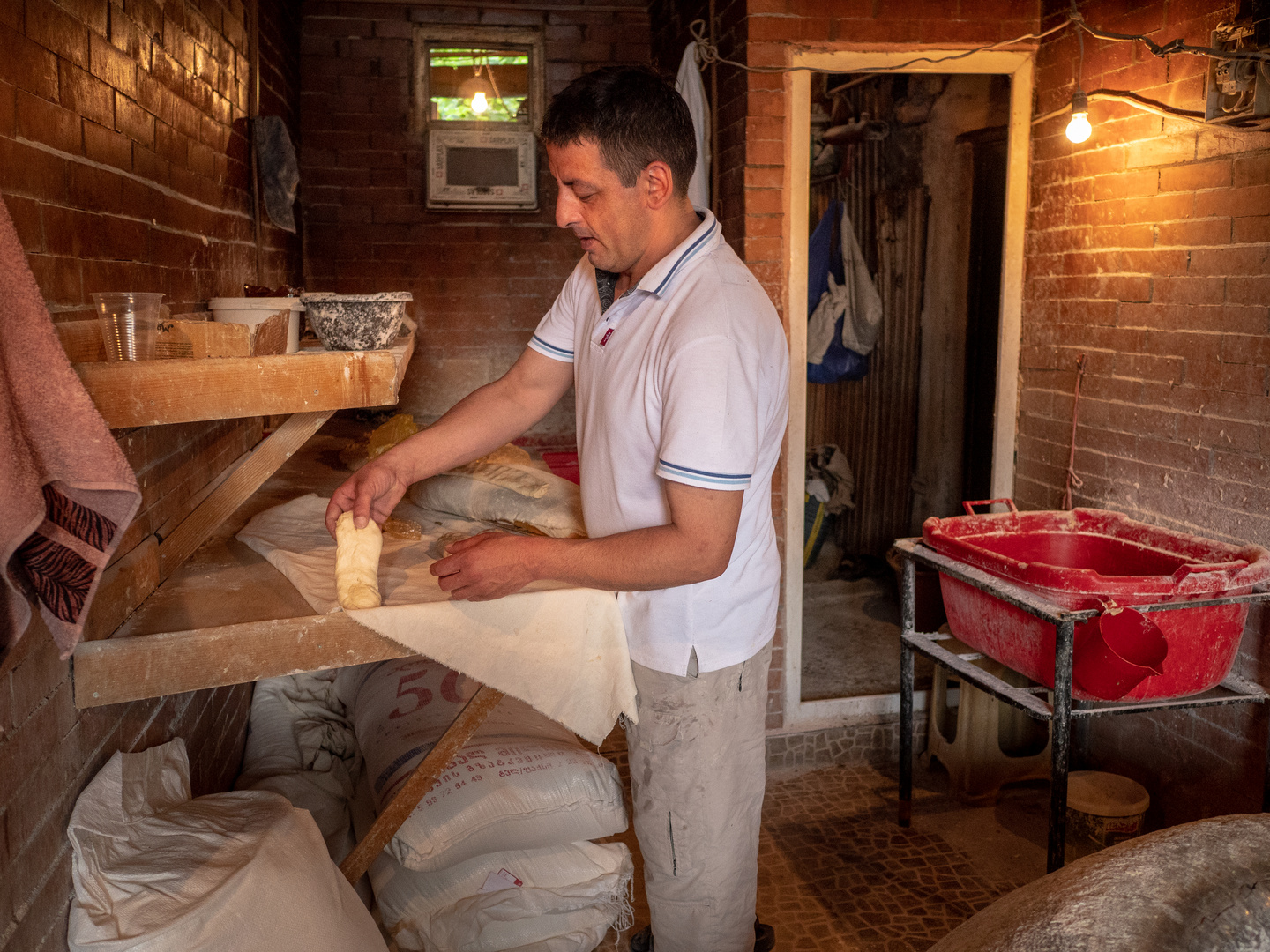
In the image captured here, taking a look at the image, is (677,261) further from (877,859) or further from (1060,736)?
(877,859)

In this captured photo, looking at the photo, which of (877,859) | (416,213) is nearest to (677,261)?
(877,859)

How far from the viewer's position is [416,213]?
464cm

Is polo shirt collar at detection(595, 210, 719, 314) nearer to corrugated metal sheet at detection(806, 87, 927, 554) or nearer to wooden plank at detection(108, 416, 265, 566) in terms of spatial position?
wooden plank at detection(108, 416, 265, 566)

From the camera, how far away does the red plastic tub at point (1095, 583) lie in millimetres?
2453

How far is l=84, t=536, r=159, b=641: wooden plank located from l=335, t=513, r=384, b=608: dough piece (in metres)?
0.37

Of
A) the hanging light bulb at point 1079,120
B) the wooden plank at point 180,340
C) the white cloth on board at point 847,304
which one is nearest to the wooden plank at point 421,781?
the wooden plank at point 180,340

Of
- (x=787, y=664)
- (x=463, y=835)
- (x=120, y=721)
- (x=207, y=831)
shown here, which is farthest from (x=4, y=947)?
(x=787, y=664)

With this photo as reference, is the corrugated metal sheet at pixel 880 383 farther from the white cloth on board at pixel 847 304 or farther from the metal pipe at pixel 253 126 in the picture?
the metal pipe at pixel 253 126

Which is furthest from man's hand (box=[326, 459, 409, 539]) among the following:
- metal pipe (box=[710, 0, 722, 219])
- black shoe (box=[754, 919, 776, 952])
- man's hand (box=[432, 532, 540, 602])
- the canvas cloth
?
metal pipe (box=[710, 0, 722, 219])

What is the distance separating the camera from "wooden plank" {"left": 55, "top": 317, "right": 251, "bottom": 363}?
154 cm

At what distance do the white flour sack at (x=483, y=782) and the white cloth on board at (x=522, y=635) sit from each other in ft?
1.52

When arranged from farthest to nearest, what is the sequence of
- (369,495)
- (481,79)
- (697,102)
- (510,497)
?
(481,79) → (697,102) → (510,497) → (369,495)

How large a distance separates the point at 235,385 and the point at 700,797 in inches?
46.6

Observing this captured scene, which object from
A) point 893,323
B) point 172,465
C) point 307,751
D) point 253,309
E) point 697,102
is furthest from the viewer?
point 893,323
